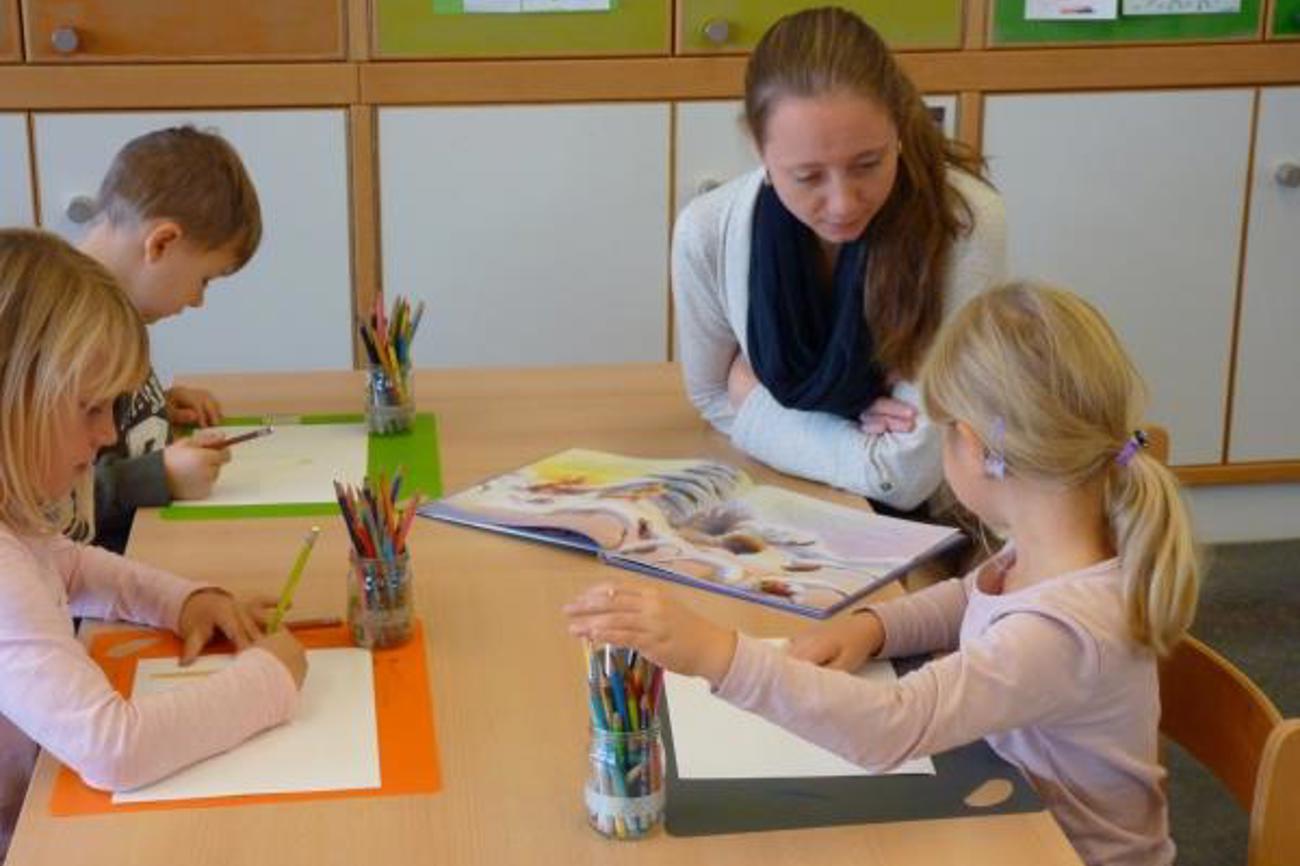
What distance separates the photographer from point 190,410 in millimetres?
1974

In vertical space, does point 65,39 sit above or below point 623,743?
above

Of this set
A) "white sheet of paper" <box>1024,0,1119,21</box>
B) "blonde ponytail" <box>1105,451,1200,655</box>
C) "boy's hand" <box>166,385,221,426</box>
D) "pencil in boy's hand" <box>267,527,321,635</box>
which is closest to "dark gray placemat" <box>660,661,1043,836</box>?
"blonde ponytail" <box>1105,451,1200,655</box>

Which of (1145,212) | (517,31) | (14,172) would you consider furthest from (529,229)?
(1145,212)

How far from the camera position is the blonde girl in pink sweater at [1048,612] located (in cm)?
115

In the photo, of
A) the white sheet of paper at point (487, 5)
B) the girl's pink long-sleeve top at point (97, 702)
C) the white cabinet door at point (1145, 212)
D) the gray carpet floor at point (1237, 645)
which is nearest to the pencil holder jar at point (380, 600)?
the girl's pink long-sleeve top at point (97, 702)

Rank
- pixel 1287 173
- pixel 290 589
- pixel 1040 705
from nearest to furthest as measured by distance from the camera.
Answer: pixel 1040 705 → pixel 290 589 → pixel 1287 173

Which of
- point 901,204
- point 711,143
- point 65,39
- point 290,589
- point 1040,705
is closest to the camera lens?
point 1040,705

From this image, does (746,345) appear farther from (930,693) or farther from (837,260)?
(930,693)

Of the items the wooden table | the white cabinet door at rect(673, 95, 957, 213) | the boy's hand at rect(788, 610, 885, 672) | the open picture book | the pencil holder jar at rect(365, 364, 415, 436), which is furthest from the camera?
the white cabinet door at rect(673, 95, 957, 213)

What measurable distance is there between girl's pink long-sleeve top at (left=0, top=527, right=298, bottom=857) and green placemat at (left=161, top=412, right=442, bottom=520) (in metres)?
0.36

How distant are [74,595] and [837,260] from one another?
2.99 ft

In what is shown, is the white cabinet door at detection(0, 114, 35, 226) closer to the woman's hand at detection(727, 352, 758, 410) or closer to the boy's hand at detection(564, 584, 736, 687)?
the woman's hand at detection(727, 352, 758, 410)

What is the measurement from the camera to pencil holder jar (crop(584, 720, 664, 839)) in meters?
1.09

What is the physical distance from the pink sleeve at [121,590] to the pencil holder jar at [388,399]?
509mm
